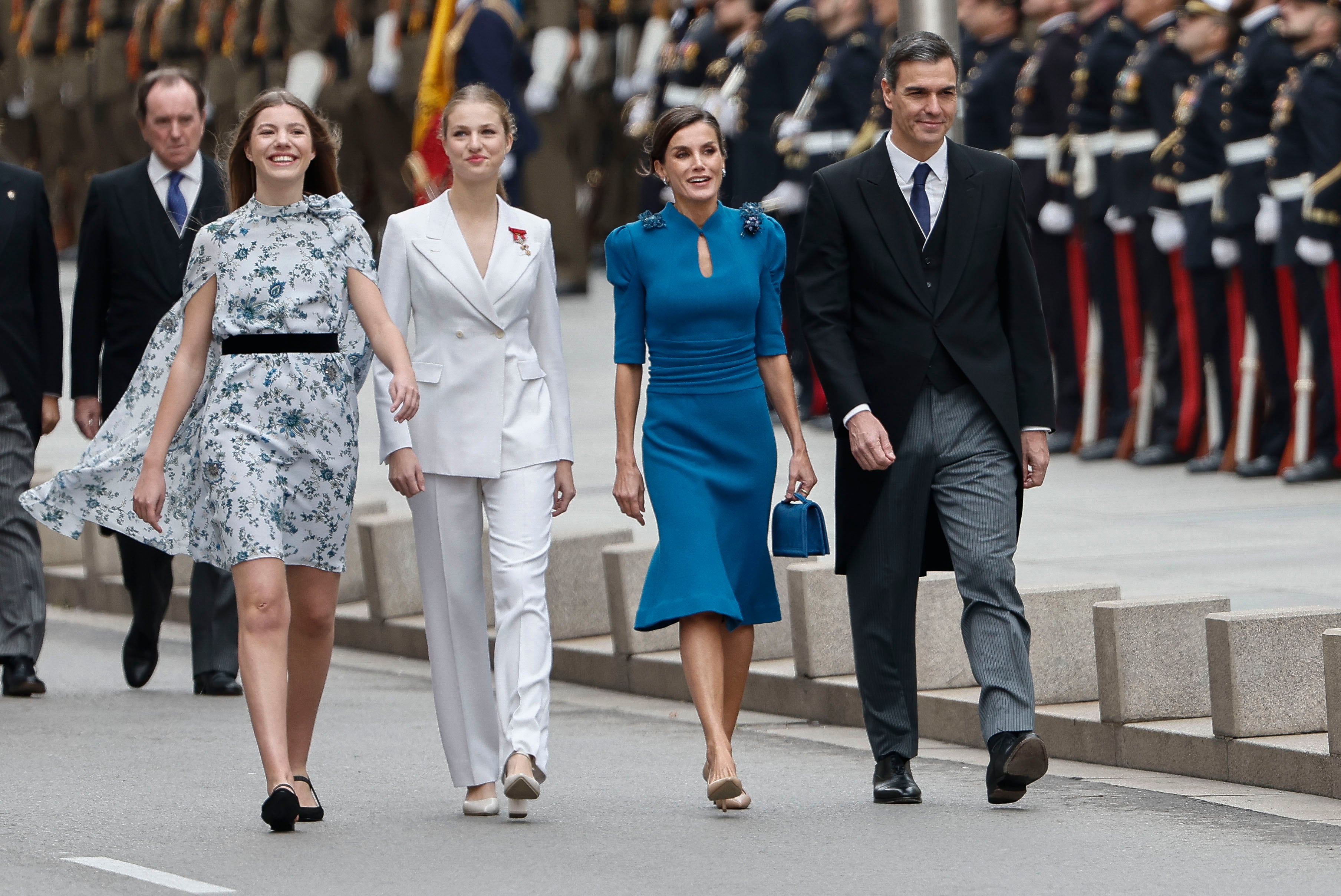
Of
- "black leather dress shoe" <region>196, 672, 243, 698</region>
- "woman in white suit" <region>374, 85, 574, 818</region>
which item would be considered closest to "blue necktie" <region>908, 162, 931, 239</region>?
"woman in white suit" <region>374, 85, 574, 818</region>

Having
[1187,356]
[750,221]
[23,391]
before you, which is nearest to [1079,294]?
[1187,356]

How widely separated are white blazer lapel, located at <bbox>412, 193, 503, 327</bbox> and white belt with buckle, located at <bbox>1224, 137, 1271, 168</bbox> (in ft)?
23.0

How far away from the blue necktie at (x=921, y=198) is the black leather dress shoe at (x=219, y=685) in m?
3.66

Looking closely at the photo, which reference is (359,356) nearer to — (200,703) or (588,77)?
(200,703)

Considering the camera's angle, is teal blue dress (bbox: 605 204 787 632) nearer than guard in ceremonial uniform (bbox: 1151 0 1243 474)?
Yes

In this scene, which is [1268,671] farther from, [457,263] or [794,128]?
[794,128]

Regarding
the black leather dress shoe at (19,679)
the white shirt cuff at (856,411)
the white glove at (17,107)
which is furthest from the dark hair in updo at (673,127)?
the white glove at (17,107)

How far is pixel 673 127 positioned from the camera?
753 cm

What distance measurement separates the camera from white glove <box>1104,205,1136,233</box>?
1442 cm

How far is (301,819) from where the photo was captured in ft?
23.8

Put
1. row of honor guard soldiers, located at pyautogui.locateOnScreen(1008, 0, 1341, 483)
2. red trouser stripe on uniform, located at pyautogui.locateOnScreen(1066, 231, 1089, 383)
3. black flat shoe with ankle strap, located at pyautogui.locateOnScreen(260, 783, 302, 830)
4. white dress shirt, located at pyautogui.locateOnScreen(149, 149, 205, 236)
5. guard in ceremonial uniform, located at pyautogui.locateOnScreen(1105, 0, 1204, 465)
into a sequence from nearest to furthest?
A: black flat shoe with ankle strap, located at pyautogui.locateOnScreen(260, 783, 302, 830), white dress shirt, located at pyautogui.locateOnScreen(149, 149, 205, 236), row of honor guard soldiers, located at pyautogui.locateOnScreen(1008, 0, 1341, 483), guard in ceremonial uniform, located at pyautogui.locateOnScreen(1105, 0, 1204, 465), red trouser stripe on uniform, located at pyautogui.locateOnScreen(1066, 231, 1089, 383)

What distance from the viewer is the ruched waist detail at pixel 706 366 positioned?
750 cm

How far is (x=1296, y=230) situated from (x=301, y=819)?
742 centimetres

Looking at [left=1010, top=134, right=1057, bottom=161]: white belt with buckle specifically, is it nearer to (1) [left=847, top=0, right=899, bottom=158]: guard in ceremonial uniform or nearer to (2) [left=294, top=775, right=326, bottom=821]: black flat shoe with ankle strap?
(1) [left=847, top=0, right=899, bottom=158]: guard in ceremonial uniform
